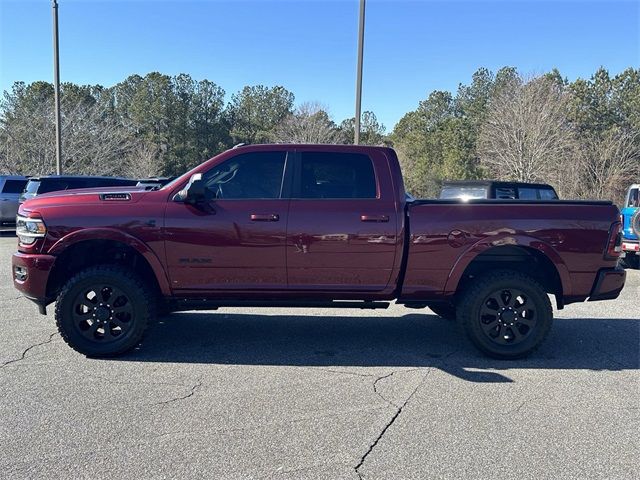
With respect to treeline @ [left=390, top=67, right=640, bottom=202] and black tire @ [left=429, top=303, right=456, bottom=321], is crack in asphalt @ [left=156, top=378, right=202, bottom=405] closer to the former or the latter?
black tire @ [left=429, top=303, right=456, bottom=321]

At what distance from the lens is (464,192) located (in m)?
12.6

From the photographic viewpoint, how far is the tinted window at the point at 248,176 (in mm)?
5020

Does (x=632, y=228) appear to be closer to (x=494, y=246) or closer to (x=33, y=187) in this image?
(x=494, y=246)

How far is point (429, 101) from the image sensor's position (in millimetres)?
57312

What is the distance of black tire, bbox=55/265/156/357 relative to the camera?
490cm

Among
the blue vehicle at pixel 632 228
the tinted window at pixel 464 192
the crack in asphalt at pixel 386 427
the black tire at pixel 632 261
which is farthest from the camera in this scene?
the tinted window at pixel 464 192

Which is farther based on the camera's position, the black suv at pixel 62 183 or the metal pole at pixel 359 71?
the black suv at pixel 62 183

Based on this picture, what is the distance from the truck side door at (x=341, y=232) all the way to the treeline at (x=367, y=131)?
28356 millimetres

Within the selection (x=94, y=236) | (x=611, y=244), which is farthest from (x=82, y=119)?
(x=611, y=244)

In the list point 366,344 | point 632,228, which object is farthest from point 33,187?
point 632,228

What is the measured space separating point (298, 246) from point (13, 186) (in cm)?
1637

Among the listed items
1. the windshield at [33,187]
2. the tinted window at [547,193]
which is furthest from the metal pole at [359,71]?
the windshield at [33,187]

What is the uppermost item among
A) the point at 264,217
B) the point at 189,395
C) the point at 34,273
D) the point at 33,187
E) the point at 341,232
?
the point at 33,187

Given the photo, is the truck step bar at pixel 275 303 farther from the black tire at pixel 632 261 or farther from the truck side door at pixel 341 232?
the black tire at pixel 632 261
